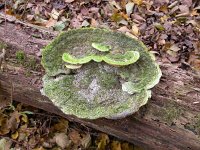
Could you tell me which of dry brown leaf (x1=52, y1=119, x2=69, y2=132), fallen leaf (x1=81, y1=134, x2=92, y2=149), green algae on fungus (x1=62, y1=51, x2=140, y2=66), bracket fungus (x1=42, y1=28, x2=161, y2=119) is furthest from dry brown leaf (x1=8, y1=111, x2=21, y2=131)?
green algae on fungus (x1=62, y1=51, x2=140, y2=66)

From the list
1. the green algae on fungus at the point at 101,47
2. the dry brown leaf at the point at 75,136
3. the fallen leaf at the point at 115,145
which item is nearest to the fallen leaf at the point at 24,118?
the dry brown leaf at the point at 75,136

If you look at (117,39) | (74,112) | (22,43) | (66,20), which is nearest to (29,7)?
(66,20)

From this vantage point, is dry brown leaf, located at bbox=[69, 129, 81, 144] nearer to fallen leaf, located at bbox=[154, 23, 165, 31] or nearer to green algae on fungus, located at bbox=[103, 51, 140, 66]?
green algae on fungus, located at bbox=[103, 51, 140, 66]

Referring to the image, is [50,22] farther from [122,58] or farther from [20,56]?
[122,58]

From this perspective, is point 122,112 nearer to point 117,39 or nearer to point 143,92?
point 143,92

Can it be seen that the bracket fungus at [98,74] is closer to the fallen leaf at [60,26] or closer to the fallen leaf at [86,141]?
the fallen leaf at [86,141]

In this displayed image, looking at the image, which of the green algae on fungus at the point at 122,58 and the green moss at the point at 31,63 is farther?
the green moss at the point at 31,63
